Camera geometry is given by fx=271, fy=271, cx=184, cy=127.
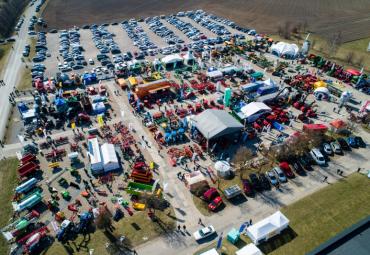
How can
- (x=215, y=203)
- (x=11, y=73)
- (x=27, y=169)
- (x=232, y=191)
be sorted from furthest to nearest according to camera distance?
(x=11, y=73) < (x=27, y=169) < (x=232, y=191) < (x=215, y=203)

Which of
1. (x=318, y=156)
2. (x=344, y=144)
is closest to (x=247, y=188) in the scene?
(x=318, y=156)

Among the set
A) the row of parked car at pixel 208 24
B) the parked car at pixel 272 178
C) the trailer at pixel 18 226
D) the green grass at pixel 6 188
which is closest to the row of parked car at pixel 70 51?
the green grass at pixel 6 188

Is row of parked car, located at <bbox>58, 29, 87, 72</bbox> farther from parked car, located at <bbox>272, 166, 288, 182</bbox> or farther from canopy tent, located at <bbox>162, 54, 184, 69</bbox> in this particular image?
parked car, located at <bbox>272, 166, 288, 182</bbox>

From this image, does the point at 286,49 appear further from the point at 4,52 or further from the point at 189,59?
the point at 4,52

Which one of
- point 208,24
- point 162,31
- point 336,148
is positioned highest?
point 208,24

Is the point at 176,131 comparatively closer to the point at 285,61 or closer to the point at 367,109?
the point at 367,109

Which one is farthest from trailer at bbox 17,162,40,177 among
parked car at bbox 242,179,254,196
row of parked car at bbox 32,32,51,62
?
A: row of parked car at bbox 32,32,51,62
